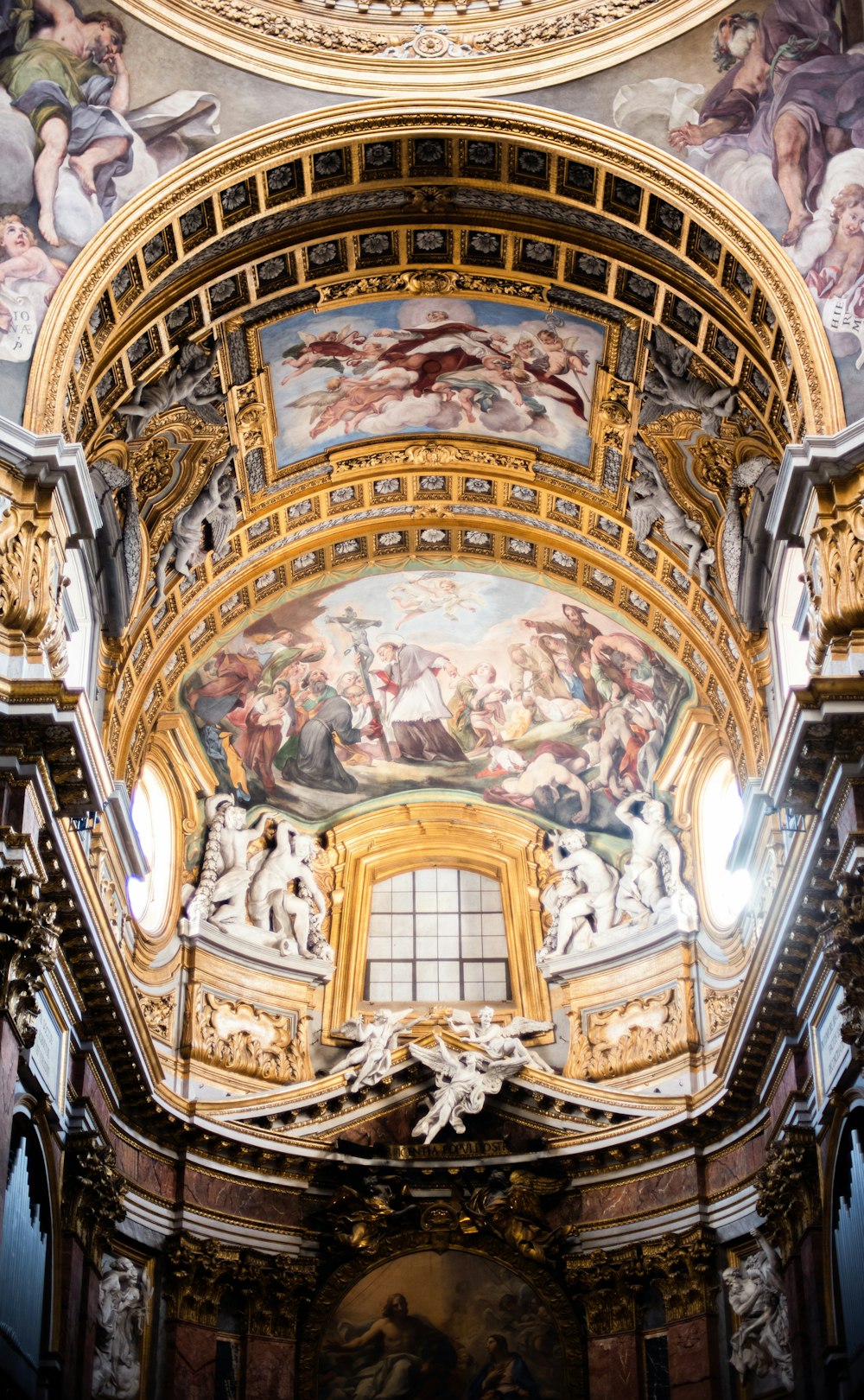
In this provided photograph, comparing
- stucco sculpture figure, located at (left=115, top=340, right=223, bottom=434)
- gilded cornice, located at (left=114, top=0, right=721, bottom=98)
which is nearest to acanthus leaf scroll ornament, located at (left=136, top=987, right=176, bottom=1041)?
stucco sculpture figure, located at (left=115, top=340, right=223, bottom=434)

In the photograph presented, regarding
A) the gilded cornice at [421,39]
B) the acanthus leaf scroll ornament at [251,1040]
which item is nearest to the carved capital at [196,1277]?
the acanthus leaf scroll ornament at [251,1040]

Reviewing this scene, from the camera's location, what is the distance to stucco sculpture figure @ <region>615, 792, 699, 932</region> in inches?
1009

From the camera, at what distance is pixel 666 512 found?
78.7ft

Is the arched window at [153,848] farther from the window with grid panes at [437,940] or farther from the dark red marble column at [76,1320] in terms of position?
the dark red marble column at [76,1320]

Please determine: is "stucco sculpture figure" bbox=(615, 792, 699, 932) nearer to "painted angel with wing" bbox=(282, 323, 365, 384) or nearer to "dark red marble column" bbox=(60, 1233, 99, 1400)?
"painted angel with wing" bbox=(282, 323, 365, 384)

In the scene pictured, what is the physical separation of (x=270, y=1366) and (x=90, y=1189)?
433 centimetres

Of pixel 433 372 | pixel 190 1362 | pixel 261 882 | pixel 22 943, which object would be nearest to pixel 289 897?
pixel 261 882

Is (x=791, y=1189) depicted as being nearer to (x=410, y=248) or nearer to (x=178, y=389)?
(x=178, y=389)

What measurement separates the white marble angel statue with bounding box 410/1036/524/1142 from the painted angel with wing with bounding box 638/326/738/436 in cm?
864

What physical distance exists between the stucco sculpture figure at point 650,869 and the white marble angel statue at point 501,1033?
6.77 ft

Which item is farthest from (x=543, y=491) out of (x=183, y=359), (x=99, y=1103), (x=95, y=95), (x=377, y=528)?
(x=99, y=1103)

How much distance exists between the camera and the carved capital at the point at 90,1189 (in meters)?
19.8

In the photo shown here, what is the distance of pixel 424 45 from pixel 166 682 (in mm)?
8937

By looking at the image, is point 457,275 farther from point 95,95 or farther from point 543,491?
point 95,95
